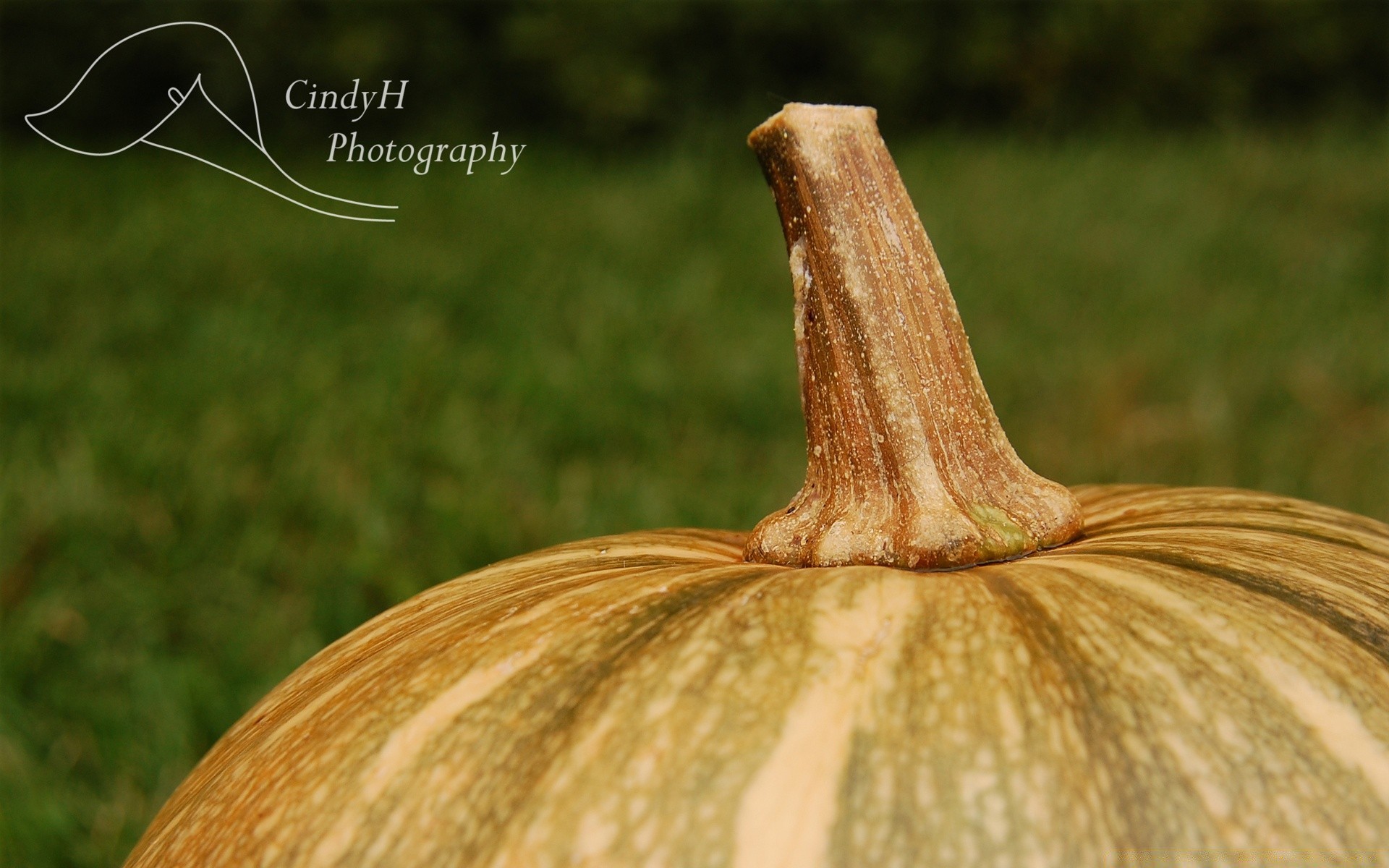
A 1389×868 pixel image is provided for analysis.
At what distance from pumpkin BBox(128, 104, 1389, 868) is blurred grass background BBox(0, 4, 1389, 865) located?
3.15 feet

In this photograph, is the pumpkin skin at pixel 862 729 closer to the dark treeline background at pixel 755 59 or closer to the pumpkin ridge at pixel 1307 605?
the pumpkin ridge at pixel 1307 605

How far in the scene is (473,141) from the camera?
619 centimetres

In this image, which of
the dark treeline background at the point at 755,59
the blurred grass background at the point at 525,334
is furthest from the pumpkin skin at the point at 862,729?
the dark treeline background at the point at 755,59

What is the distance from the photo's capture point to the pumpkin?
77cm

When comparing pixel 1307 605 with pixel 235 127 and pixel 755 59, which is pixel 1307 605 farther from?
pixel 755 59

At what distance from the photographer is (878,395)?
110 cm

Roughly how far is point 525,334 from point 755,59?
3.39 meters

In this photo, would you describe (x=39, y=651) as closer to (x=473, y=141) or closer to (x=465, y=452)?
(x=465, y=452)

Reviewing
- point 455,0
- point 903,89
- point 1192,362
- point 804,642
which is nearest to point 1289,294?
point 1192,362

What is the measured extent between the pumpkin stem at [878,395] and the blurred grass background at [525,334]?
1123 mm

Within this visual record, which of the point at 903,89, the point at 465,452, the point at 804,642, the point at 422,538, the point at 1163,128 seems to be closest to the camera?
the point at 804,642

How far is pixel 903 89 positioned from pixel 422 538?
5227 millimetres

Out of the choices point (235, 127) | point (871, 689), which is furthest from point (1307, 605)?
point (235, 127)

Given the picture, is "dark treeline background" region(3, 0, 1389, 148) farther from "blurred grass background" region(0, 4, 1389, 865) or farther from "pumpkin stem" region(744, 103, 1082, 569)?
"pumpkin stem" region(744, 103, 1082, 569)
